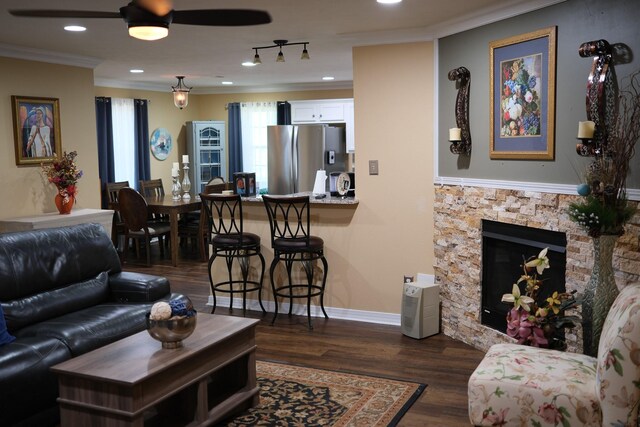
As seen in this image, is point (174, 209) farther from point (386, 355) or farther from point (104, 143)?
point (386, 355)

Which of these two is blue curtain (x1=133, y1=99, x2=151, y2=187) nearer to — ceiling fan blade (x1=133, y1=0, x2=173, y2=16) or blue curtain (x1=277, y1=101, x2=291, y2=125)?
blue curtain (x1=277, y1=101, x2=291, y2=125)

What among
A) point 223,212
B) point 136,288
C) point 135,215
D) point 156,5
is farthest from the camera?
point 135,215

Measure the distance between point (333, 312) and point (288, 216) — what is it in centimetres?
93

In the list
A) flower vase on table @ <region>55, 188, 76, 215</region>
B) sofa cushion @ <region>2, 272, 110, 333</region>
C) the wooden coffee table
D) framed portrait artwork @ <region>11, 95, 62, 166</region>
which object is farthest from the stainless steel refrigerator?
the wooden coffee table

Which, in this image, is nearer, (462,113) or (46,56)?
(462,113)

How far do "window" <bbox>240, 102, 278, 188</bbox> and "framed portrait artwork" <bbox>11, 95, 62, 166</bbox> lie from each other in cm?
433

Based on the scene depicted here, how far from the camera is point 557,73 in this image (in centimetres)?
385

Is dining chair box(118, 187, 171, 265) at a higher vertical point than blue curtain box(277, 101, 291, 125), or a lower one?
lower

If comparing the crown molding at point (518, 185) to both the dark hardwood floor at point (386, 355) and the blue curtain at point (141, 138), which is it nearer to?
the dark hardwood floor at point (386, 355)

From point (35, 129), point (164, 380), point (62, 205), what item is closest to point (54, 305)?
point (164, 380)

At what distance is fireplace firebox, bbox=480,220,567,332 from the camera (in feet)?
13.1

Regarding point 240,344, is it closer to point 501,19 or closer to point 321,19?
point 321,19

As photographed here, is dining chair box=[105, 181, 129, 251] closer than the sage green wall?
No

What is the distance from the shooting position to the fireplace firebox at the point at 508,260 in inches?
158
